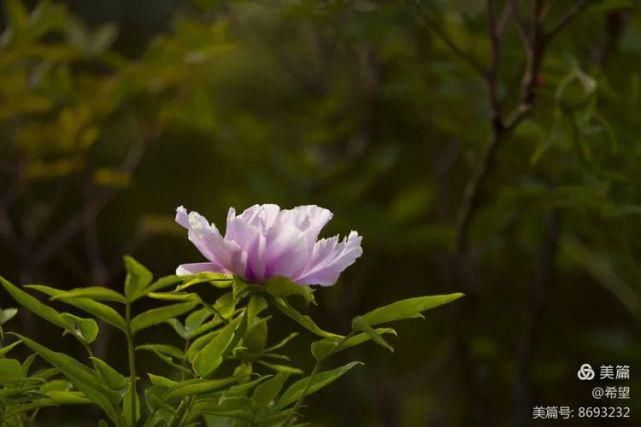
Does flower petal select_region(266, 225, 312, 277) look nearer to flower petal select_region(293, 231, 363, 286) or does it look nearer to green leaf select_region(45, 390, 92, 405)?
flower petal select_region(293, 231, 363, 286)

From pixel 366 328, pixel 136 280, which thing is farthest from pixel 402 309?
pixel 136 280

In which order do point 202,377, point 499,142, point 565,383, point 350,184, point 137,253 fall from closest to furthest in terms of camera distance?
point 202,377 < point 499,142 < point 350,184 < point 565,383 < point 137,253

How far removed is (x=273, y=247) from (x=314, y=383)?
7 centimetres

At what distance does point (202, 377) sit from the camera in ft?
1.74

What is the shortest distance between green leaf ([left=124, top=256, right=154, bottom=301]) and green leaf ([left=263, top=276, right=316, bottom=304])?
0.06m

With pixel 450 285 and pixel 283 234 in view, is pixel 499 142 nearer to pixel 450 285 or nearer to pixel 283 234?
pixel 283 234

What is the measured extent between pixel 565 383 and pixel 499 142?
0.81 m

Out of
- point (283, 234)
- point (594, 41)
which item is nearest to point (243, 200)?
point (594, 41)

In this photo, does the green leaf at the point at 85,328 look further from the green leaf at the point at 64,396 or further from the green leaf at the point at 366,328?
the green leaf at the point at 366,328

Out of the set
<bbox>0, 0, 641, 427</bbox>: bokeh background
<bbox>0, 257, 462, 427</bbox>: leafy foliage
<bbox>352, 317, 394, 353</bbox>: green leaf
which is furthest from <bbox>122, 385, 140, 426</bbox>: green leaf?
<bbox>0, 0, 641, 427</bbox>: bokeh background

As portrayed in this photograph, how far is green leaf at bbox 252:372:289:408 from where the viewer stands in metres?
0.55

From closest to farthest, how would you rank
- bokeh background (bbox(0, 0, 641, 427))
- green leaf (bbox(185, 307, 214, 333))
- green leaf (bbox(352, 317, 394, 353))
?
1. green leaf (bbox(352, 317, 394, 353))
2. green leaf (bbox(185, 307, 214, 333))
3. bokeh background (bbox(0, 0, 641, 427))

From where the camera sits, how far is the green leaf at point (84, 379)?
0.51m

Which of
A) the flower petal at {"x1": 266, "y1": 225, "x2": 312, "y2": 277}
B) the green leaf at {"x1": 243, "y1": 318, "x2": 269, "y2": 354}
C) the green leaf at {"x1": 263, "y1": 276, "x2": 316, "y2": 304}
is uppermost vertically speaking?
the flower petal at {"x1": 266, "y1": 225, "x2": 312, "y2": 277}
